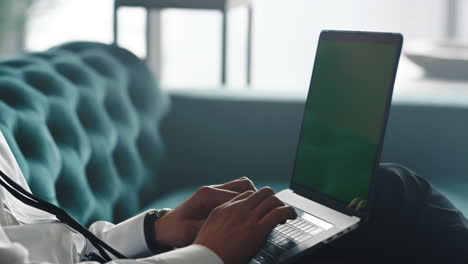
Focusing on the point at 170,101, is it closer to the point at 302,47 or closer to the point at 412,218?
the point at 412,218

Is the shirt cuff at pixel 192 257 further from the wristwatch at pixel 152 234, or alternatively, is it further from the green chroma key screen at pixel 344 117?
the green chroma key screen at pixel 344 117

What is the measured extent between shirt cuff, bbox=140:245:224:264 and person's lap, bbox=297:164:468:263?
10.0 inches

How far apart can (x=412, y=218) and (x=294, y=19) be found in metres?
3.04

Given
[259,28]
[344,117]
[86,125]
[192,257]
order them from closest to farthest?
1. [192,257]
2. [344,117]
3. [86,125]
4. [259,28]

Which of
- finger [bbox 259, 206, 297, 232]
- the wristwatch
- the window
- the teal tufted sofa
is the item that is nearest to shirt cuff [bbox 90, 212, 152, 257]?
the wristwatch

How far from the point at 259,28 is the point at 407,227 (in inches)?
121

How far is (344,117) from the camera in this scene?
1088 mm

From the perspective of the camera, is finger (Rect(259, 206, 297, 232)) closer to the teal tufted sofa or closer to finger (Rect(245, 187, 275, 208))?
finger (Rect(245, 187, 275, 208))

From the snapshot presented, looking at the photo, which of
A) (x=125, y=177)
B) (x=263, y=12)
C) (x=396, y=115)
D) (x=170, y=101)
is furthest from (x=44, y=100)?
(x=263, y=12)

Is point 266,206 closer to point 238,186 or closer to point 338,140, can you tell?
point 238,186

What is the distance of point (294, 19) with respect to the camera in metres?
3.98

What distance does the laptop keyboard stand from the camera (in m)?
0.90

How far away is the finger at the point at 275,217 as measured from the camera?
0.84 meters

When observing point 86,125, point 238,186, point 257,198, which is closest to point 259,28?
point 86,125
